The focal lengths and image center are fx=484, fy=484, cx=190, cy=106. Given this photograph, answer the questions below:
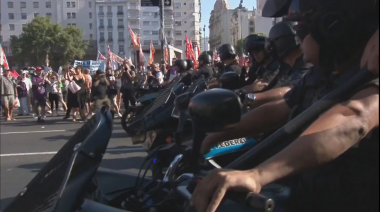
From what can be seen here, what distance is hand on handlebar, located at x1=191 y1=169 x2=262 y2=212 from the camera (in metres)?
1.12

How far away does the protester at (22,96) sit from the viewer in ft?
50.1

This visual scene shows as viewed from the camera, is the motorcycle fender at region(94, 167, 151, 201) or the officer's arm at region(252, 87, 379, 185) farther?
the motorcycle fender at region(94, 167, 151, 201)

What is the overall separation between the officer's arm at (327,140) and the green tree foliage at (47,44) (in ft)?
202

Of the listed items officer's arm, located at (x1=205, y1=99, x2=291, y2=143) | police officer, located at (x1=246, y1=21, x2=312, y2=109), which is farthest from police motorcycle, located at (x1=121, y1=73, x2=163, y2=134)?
officer's arm, located at (x1=205, y1=99, x2=291, y2=143)

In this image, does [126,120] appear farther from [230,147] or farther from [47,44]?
[47,44]

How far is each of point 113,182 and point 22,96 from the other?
45.4 ft

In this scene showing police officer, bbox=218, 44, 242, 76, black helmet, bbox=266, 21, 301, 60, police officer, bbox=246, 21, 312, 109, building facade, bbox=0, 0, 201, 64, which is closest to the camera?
police officer, bbox=246, 21, 312, 109

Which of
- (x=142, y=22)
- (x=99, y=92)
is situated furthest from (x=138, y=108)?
(x=142, y=22)

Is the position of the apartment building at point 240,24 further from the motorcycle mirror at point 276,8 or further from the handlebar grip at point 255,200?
the handlebar grip at point 255,200

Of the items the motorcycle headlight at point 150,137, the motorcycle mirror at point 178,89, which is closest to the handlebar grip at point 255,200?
the motorcycle headlight at point 150,137

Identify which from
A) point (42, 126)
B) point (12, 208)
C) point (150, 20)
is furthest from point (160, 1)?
point (150, 20)

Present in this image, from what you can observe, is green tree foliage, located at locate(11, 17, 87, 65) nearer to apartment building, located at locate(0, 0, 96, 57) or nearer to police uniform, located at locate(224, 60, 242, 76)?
apartment building, located at locate(0, 0, 96, 57)

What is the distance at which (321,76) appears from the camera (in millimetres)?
1779

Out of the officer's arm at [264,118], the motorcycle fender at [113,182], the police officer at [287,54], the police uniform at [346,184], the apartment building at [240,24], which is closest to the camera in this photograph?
the police uniform at [346,184]
